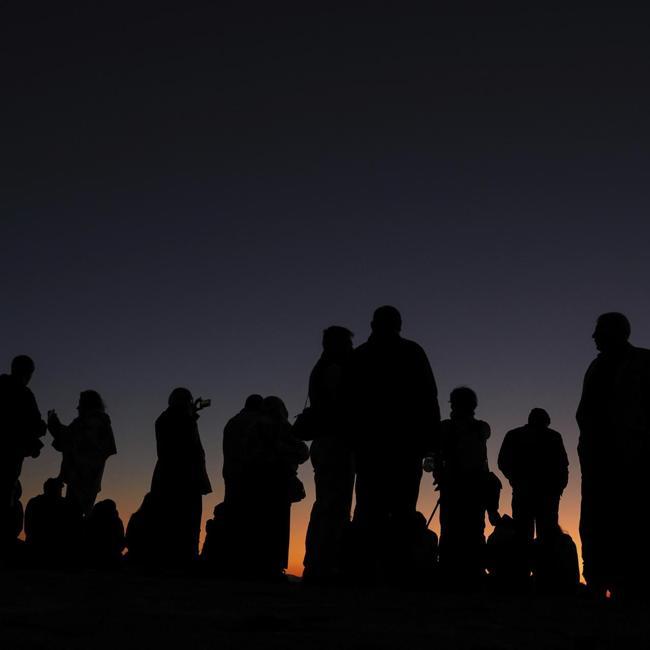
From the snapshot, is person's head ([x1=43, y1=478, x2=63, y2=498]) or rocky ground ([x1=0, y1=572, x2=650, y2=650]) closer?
rocky ground ([x1=0, y1=572, x2=650, y2=650])

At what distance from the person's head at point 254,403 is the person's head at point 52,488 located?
1.90 meters

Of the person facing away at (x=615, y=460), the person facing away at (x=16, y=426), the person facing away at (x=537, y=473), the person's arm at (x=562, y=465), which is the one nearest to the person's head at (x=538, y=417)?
the person facing away at (x=537, y=473)

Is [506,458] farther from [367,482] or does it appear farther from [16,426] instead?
[16,426]

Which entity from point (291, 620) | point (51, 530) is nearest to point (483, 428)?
point (51, 530)

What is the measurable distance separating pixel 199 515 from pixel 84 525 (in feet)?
5.47

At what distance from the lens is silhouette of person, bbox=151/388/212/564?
9.22 meters

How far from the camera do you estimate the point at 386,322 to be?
6254 millimetres

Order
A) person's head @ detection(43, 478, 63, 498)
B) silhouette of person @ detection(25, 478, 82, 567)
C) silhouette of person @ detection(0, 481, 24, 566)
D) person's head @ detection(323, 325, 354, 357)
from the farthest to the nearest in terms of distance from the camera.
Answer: person's head @ detection(43, 478, 63, 498), silhouette of person @ detection(0, 481, 24, 566), silhouette of person @ detection(25, 478, 82, 567), person's head @ detection(323, 325, 354, 357)

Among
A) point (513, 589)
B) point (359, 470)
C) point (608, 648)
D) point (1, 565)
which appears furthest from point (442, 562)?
point (608, 648)

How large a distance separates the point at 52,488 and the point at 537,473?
463 centimetres

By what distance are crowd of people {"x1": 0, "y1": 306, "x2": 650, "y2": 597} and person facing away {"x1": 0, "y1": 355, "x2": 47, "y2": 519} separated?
0.04ft

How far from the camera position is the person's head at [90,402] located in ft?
32.2

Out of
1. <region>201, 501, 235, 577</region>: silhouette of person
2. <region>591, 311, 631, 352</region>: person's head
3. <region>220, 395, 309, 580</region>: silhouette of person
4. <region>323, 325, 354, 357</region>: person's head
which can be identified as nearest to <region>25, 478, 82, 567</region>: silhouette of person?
<region>201, 501, 235, 577</region>: silhouette of person

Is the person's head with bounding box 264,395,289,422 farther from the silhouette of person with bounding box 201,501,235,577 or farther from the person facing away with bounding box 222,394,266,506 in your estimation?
the silhouette of person with bounding box 201,501,235,577
